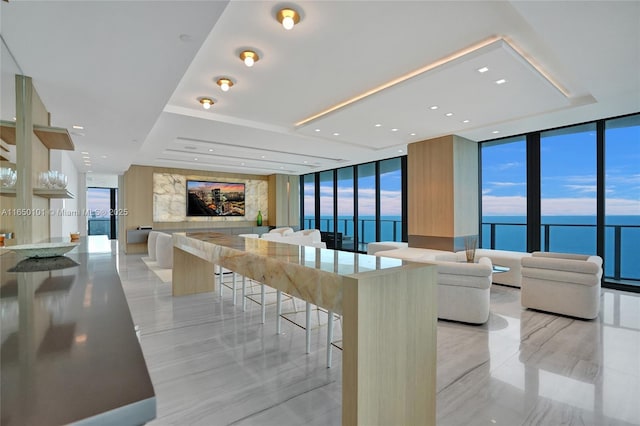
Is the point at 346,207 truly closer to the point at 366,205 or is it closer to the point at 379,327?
the point at 366,205

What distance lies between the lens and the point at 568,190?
5.73 meters

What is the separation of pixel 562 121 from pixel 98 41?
20.9 ft

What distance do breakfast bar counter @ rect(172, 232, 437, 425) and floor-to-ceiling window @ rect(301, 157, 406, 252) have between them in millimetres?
7005

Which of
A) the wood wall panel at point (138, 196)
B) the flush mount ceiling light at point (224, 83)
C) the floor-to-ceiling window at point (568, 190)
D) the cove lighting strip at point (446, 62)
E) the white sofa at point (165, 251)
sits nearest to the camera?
the cove lighting strip at point (446, 62)

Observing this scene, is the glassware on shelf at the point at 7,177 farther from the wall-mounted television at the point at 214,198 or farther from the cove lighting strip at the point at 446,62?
the wall-mounted television at the point at 214,198

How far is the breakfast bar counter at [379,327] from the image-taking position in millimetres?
1371

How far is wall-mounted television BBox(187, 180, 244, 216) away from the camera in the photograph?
1054 centimetres

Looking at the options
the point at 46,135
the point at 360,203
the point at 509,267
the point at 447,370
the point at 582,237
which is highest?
the point at 46,135

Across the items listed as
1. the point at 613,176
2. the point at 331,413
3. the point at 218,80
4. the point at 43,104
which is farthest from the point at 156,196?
the point at 613,176

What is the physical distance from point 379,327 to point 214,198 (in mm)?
10349

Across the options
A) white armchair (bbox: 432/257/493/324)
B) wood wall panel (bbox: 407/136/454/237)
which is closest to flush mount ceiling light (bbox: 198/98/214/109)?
white armchair (bbox: 432/257/493/324)

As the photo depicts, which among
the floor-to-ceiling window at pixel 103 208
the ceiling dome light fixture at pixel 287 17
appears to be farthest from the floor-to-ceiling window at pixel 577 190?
the floor-to-ceiling window at pixel 103 208

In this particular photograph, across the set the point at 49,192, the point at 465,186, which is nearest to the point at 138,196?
the point at 49,192

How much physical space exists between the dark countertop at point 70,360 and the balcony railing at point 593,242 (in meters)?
6.88
